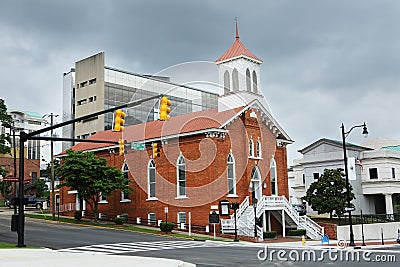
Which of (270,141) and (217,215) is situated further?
(270,141)

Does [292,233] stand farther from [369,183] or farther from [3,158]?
[3,158]

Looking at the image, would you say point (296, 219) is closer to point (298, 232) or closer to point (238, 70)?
point (298, 232)

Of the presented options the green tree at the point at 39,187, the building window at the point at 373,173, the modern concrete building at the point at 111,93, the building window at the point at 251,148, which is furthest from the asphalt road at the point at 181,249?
the modern concrete building at the point at 111,93

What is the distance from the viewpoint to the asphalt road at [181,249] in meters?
21.8

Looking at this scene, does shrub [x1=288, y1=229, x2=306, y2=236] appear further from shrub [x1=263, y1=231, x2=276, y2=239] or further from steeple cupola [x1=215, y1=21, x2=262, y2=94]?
steeple cupola [x1=215, y1=21, x2=262, y2=94]

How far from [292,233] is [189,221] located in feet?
32.4

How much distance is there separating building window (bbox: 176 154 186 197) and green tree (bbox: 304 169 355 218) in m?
14.2

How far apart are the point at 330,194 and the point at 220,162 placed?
1317 cm

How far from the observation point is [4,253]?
2292 cm

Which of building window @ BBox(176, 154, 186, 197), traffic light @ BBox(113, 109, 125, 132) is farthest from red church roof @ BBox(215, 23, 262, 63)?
traffic light @ BBox(113, 109, 125, 132)

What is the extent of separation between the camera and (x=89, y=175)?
4697 cm

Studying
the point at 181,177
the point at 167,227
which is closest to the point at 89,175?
the point at 181,177

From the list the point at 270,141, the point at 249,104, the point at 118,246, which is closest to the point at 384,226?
the point at 270,141

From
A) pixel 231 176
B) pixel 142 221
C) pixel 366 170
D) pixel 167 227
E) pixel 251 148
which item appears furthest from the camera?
pixel 366 170
